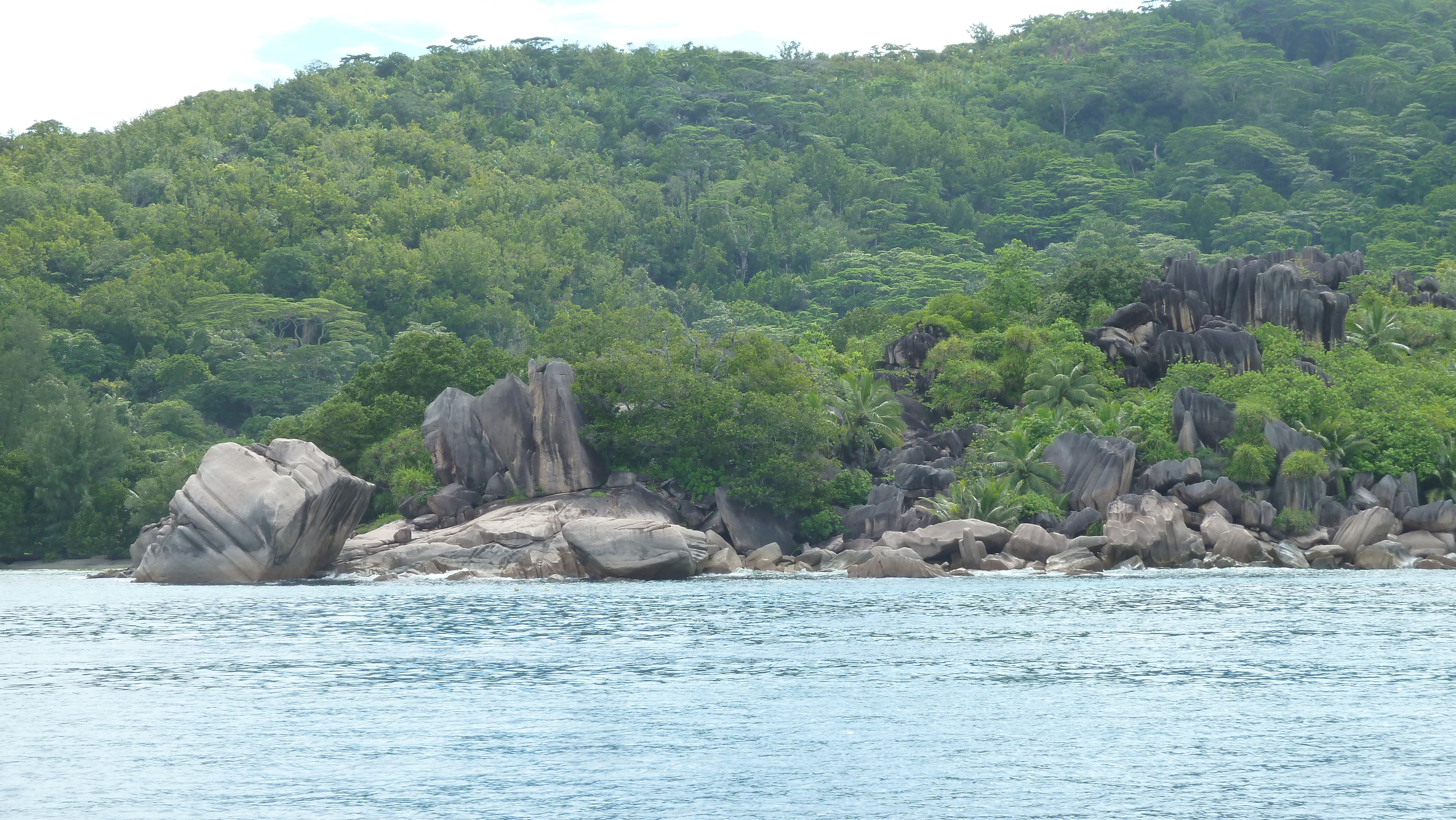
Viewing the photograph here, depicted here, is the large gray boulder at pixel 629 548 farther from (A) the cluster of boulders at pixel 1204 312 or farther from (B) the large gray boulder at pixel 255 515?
(A) the cluster of boulders at pixel 1204 312

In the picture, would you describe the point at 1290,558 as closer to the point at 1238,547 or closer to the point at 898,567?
the point at 1238,547

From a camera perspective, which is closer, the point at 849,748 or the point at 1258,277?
the point at 849,748

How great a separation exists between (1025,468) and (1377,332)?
2144cm

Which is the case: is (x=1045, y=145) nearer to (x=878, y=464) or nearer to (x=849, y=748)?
(x=878, y=464)

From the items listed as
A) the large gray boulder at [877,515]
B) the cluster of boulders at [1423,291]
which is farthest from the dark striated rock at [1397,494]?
the cluster of boulders at [1423,291]

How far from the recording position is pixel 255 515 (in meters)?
47.4

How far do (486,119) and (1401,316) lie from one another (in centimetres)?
10783

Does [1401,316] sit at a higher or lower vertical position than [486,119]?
lower

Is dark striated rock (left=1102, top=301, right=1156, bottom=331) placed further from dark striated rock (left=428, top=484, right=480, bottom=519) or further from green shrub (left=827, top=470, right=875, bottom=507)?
dark striated rock (left=428, top=484, right=480, bottom=519)

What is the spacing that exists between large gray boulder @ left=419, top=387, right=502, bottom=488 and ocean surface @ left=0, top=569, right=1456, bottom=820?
1704 centimetres

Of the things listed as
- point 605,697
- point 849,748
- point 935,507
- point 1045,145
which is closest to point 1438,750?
point 849,748

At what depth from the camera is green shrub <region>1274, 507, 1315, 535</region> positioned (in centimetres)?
5056

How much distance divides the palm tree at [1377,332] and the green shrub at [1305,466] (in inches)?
541

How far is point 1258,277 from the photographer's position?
64688 mm
